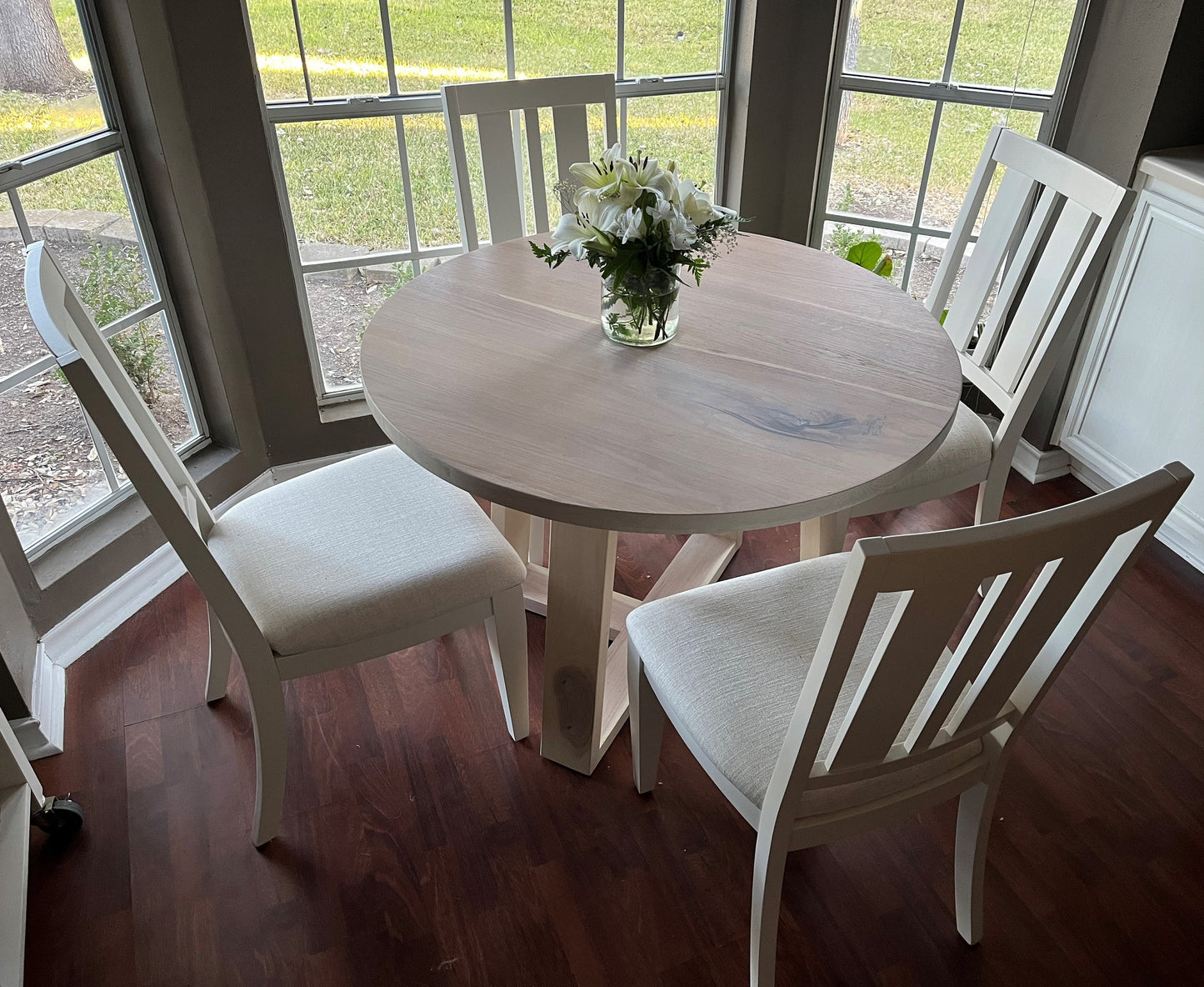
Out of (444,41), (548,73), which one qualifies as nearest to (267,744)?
(444,41)

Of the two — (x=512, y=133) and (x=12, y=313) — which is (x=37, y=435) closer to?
(x=12, y=313)

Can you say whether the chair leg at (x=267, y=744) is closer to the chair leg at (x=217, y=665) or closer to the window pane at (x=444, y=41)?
the chair leg at (x=217, y=665)

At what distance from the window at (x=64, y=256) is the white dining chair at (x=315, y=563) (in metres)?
0.50

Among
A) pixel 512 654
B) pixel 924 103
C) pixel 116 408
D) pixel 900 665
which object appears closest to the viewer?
pixel 900 665

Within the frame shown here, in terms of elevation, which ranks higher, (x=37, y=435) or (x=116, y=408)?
(x=116, y=408)

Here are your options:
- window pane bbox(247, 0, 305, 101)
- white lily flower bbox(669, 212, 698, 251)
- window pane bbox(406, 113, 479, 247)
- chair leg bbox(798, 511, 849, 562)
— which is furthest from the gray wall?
window pane bbox(247, 0, 305, 101)

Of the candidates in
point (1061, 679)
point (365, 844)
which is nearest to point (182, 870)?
point (365, 844)

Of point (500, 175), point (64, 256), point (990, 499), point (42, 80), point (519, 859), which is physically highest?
point (42, 80)

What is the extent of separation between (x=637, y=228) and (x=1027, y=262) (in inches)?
39.8

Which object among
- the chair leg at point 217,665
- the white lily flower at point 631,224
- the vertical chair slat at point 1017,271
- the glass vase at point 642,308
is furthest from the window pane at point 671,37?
the chair leg at point 217,665

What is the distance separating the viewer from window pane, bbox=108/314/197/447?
221cm

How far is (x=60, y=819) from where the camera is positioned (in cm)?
170

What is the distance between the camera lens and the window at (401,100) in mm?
2188

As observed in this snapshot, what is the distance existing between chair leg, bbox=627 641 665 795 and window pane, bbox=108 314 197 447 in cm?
141
